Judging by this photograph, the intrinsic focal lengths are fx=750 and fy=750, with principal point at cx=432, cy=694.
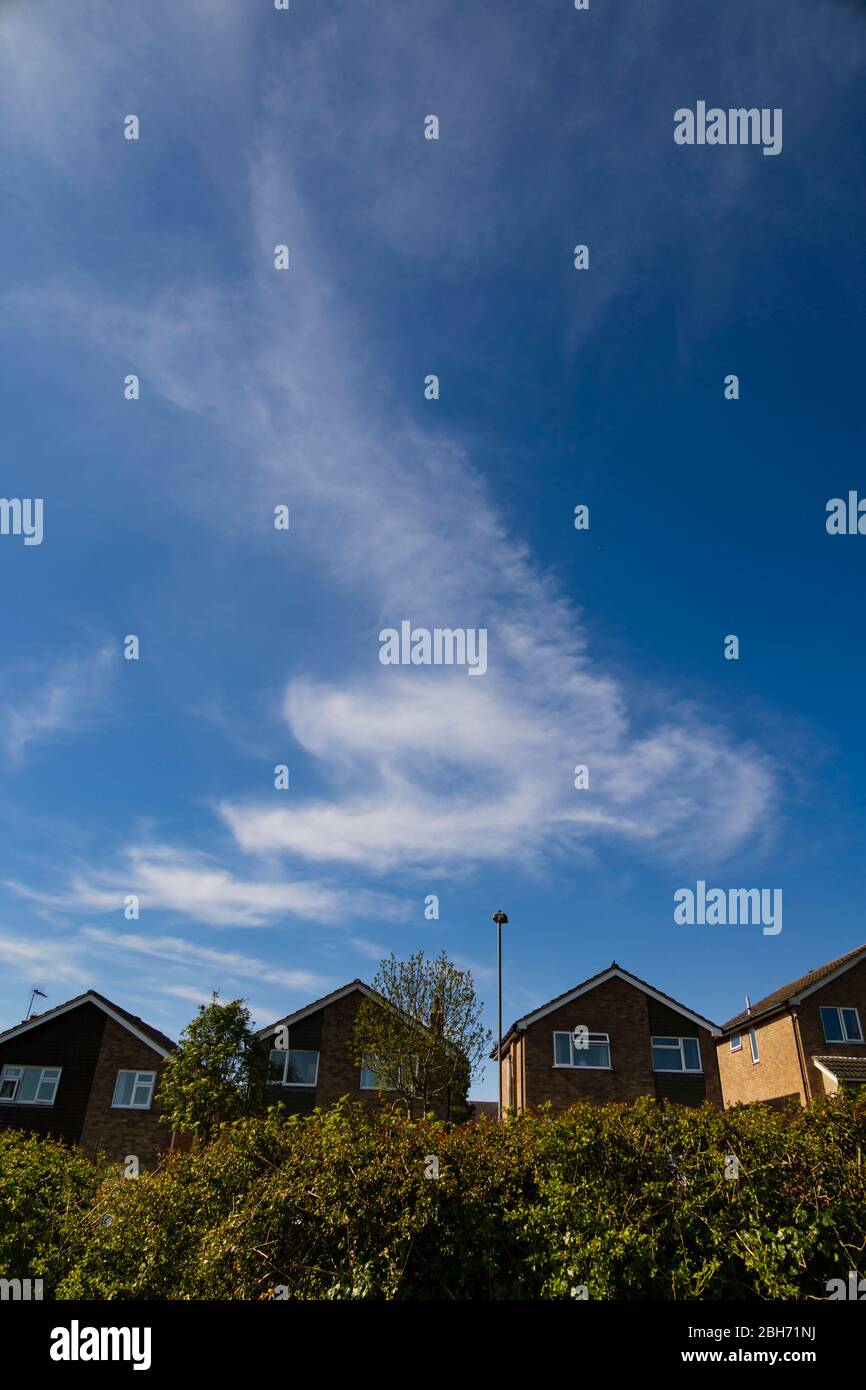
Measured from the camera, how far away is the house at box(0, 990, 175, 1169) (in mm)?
26828

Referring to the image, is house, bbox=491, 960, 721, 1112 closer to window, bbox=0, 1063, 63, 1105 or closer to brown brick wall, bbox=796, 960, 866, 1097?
brown brick wall, bbox=796, 960, 866, 1097

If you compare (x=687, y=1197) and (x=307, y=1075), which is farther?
(x=307, y=1075)

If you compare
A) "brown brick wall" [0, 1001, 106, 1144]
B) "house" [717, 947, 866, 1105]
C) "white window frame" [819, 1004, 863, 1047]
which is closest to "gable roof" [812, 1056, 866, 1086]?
"house" [717, 947, 866, 1105]

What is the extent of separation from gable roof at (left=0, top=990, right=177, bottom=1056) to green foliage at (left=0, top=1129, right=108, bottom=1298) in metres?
18.9

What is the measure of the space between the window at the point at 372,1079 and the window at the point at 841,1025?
55.4 ft

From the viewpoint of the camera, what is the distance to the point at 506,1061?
3462 centimetres

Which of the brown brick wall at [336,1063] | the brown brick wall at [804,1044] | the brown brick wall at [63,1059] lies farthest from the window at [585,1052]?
the brown brick wall at [63,1059]

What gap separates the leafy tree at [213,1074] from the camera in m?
22.6

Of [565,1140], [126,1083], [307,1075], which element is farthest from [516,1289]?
[126,1083]

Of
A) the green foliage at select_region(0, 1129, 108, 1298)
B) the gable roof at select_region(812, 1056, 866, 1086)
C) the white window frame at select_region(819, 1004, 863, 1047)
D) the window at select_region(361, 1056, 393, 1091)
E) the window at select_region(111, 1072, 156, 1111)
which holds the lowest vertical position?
the green foliage at select_region(0, 1129, 108, 1298)
